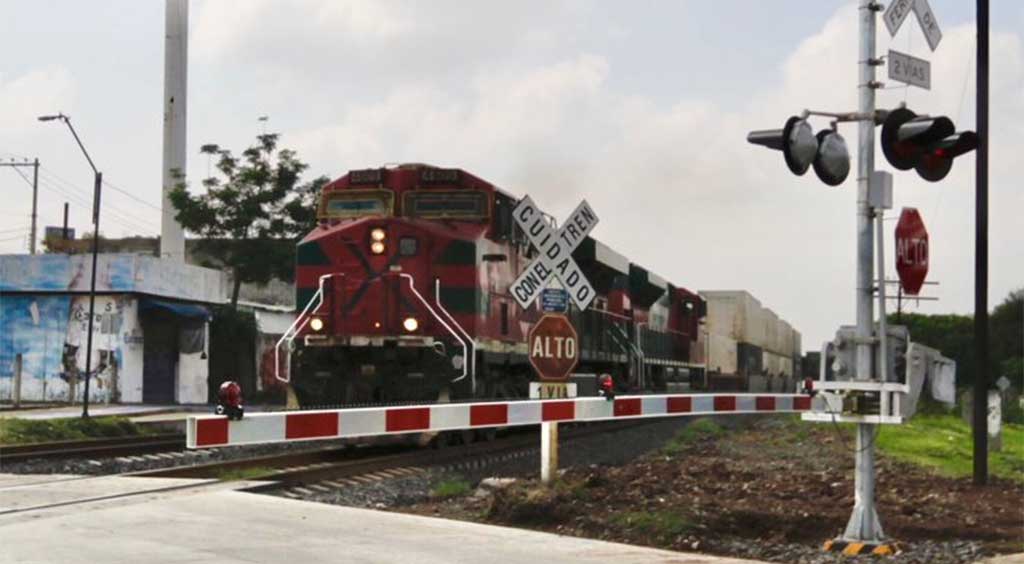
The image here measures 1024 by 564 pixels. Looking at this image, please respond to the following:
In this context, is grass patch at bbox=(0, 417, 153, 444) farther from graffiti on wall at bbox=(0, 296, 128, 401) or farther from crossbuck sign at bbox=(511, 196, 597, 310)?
Result: graffiti on wall at bbox=(0, 296, 128, 401)

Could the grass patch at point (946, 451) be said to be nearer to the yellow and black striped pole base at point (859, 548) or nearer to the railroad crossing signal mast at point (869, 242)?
the railroad crossing signal mast at point (869, 242)

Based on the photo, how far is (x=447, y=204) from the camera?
17797 mm

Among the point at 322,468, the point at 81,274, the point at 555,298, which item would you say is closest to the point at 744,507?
the point at 555,298

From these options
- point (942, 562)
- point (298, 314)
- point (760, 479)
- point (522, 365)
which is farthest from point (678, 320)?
point (942, 562)

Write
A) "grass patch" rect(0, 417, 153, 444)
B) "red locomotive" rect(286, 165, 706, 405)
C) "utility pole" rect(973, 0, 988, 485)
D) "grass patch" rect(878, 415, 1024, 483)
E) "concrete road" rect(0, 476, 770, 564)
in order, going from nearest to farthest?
"concrete road" rect(0, 476, 770, 564) → "utility pole" rect(973, 0, 988, 485) → "grass patch" rect(878, 415, 1024, 483) → "red locomotive" rect(286, 165, 706, 405) → "grass patch" rect(0, 417, 153, 444)

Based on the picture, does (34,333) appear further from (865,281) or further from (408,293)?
(865,281)

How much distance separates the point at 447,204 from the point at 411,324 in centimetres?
196

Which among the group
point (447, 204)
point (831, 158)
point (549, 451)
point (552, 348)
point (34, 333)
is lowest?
point (549, 451)

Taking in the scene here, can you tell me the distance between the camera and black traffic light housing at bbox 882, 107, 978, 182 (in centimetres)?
848

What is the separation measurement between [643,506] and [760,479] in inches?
115

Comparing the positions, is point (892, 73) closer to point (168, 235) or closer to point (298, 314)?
point (298, 314)

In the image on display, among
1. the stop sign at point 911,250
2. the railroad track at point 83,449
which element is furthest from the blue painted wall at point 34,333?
the stop sign at point 911,250

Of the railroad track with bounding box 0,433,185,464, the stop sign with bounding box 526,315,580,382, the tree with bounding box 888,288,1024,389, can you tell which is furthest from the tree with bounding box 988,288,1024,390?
the stop sign with bounding box 526,315,580,382

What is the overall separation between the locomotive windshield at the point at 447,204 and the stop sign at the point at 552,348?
5858 mm
